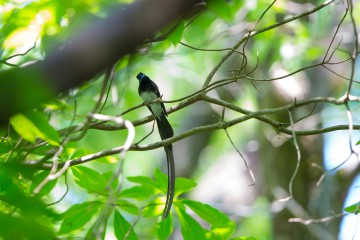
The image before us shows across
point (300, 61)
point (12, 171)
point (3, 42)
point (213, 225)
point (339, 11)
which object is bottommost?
point (12, 171)

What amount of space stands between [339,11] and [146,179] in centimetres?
449

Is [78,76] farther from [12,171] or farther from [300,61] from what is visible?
[300,61]

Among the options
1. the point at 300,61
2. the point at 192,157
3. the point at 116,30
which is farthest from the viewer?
the point at 192,157

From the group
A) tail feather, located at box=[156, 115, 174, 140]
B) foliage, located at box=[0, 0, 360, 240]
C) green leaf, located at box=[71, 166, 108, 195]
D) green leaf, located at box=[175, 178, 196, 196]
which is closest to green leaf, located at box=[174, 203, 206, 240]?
foliage, located at box=[0, 0, 360, 240]

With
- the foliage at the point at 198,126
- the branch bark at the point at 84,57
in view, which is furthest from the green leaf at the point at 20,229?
the branch bark at the point at 84,57

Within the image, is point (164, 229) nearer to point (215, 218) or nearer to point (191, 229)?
point (191, 229)

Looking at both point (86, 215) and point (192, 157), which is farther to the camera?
point (192, 157)

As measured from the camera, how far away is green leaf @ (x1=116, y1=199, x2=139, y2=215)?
265 centimetres

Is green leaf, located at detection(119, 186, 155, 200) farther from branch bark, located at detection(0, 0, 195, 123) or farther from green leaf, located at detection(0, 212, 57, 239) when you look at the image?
branch bark, located at detection(0, 0, 195, 123)

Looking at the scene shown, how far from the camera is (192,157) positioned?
758 cm

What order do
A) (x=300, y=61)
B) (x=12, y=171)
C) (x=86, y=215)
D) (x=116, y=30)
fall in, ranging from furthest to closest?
(x=300, y=61), (x=86, y=215), (x=12, y=171), (x=116, y=30)

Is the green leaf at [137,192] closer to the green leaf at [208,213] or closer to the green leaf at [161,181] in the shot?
the green leaf at [161,181]

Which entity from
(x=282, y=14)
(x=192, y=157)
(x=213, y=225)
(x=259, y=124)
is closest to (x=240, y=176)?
(x=192, y=157)

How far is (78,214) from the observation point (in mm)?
2705
